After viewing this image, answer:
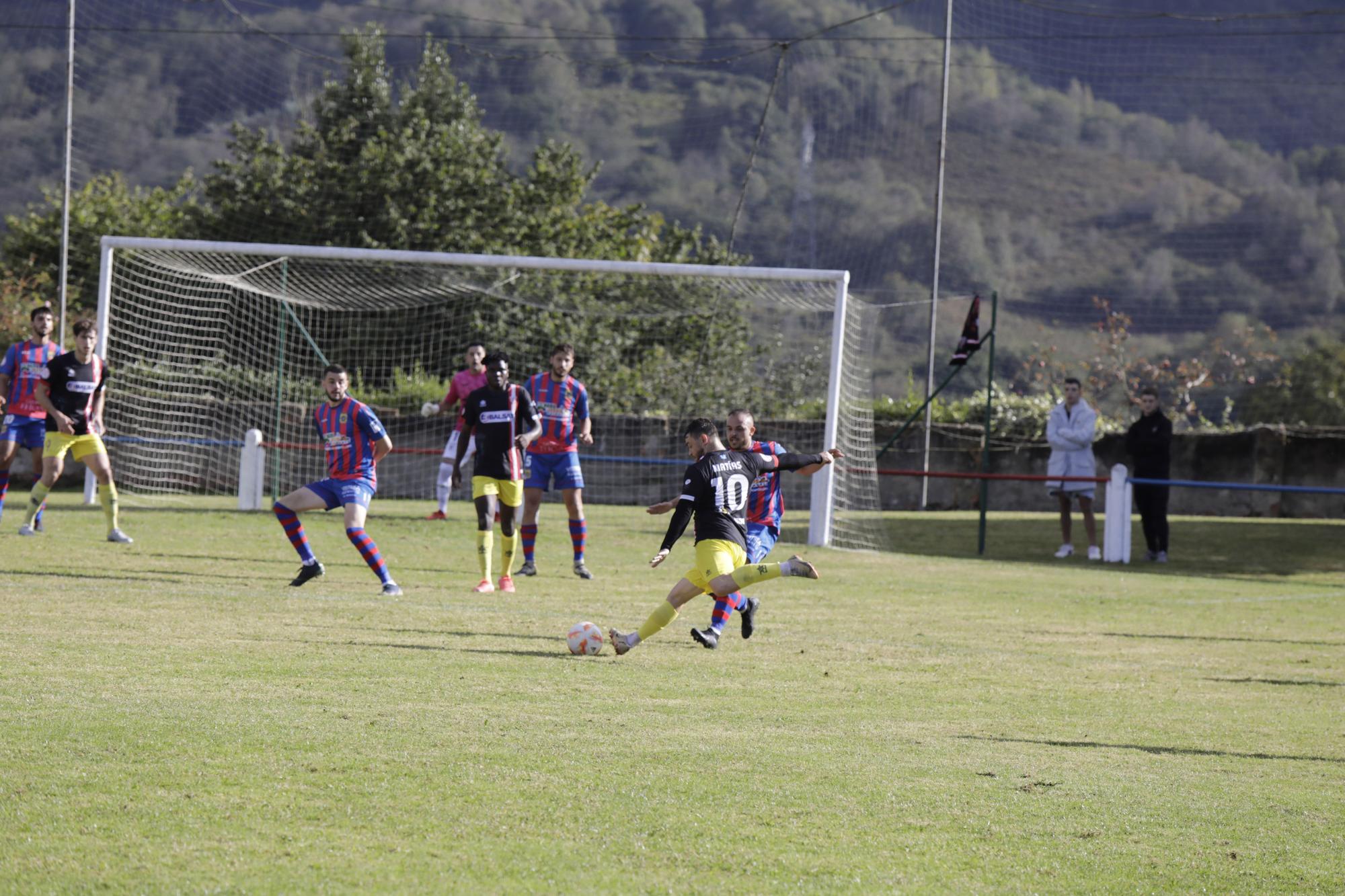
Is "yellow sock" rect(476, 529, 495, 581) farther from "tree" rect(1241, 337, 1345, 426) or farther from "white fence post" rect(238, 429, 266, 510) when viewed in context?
"tree" rect(1241, 337, 1345, 426)

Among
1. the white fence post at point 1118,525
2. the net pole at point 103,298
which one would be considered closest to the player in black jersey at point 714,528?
the white fence post at point 1118,525

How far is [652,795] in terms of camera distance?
547cm

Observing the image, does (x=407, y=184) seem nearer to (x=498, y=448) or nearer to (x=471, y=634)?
(x=498, y=448)

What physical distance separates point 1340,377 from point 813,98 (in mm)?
17597

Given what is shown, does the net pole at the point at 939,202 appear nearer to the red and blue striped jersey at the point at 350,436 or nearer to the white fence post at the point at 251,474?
the white fence post at the point at 251,474

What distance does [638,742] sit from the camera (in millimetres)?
6426

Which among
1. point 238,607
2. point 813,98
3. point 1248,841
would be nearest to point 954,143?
point 813,98

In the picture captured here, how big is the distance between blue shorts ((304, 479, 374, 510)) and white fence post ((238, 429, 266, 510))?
7.97 metres

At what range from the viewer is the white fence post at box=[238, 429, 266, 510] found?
62.7ft

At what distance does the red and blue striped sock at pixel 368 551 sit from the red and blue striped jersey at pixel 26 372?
16.8 feet

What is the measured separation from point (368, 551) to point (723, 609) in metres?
3.32

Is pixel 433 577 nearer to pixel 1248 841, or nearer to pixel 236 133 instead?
pixel 1248 841

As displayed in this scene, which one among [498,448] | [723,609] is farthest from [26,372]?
[723,609]

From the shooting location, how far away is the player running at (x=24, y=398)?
1473cm
